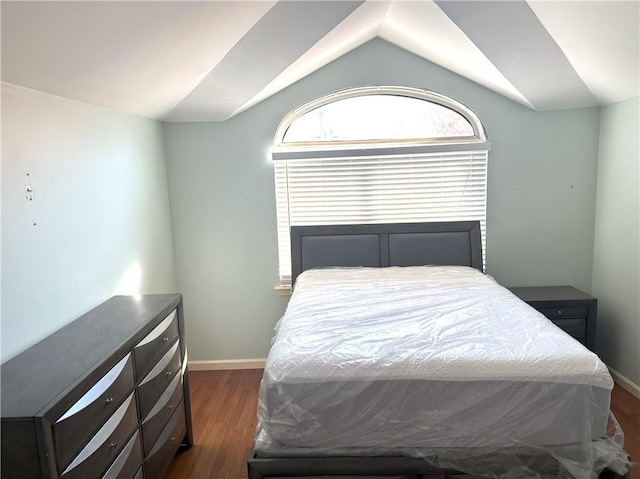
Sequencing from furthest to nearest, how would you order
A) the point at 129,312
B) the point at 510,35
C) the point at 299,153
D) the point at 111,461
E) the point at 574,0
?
the point at 299,153 → the point at 510,35 → the point at 129,312 → the point at 574,0 → the point at 111,461

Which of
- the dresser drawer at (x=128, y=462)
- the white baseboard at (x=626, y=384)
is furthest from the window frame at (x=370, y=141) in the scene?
the dresser drawer at (x=128, y=462)

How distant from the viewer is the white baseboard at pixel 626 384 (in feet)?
9.57

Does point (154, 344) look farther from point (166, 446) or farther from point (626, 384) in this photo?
point (626, 384)

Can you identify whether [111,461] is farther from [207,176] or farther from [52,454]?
[207,176]

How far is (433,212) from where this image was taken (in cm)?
352

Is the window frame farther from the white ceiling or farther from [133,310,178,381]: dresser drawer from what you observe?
[133,310,178,381]: dresser drawer

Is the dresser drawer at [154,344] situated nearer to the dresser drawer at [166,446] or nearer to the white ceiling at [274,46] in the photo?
the dresser drawer at [166,446]

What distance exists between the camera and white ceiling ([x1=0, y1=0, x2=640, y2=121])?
1547 mm

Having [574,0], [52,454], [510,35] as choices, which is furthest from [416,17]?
[52,454]

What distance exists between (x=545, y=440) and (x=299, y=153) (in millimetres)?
2460

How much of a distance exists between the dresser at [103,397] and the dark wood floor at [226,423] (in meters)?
0.16

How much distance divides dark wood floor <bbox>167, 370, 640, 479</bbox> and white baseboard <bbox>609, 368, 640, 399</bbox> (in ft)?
0.13

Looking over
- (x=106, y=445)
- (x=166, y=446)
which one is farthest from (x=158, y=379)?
(x=106, y=445)

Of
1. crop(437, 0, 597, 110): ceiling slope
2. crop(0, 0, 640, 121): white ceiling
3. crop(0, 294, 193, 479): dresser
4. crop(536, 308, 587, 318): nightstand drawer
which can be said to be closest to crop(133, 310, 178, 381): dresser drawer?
crop(0, 294, 193, 479): dresser
